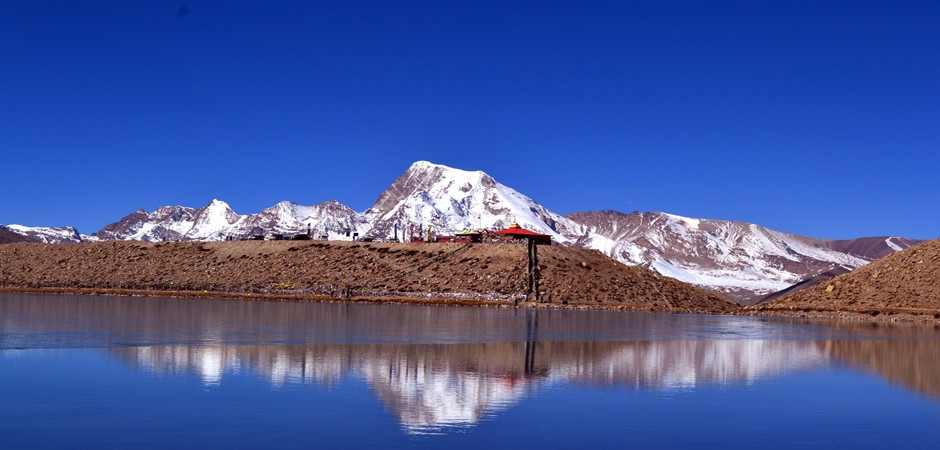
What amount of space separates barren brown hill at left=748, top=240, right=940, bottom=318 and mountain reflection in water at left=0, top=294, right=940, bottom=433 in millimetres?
22715

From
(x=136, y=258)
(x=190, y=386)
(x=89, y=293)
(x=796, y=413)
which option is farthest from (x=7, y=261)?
(x=796, y=413)

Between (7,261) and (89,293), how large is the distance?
41288mm

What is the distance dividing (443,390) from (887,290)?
245ft

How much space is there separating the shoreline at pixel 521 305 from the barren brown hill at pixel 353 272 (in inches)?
61.5

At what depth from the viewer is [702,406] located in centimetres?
2644

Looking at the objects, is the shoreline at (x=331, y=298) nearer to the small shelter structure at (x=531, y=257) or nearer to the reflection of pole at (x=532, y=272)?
the reflection of pole at (x=532, y=272)

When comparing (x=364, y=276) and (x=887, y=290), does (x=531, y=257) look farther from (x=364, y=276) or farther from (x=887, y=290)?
(x=887, y=290)

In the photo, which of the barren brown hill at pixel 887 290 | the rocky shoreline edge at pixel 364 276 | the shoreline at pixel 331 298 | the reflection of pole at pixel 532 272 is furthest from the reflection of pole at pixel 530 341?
the barren brown hill at pixel 887 290

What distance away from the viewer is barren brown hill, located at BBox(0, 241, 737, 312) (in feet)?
357

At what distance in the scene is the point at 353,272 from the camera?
121188mm

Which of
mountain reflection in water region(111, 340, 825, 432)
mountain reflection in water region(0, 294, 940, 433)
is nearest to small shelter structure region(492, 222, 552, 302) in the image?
mountain reflection in water region(0, 294, 940, 433)

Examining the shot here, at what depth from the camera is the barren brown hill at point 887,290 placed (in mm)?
86562

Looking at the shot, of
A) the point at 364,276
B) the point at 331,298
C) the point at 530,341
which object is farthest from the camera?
the point at 364,276

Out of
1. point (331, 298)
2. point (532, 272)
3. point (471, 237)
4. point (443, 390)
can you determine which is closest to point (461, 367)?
point (443, 390)
